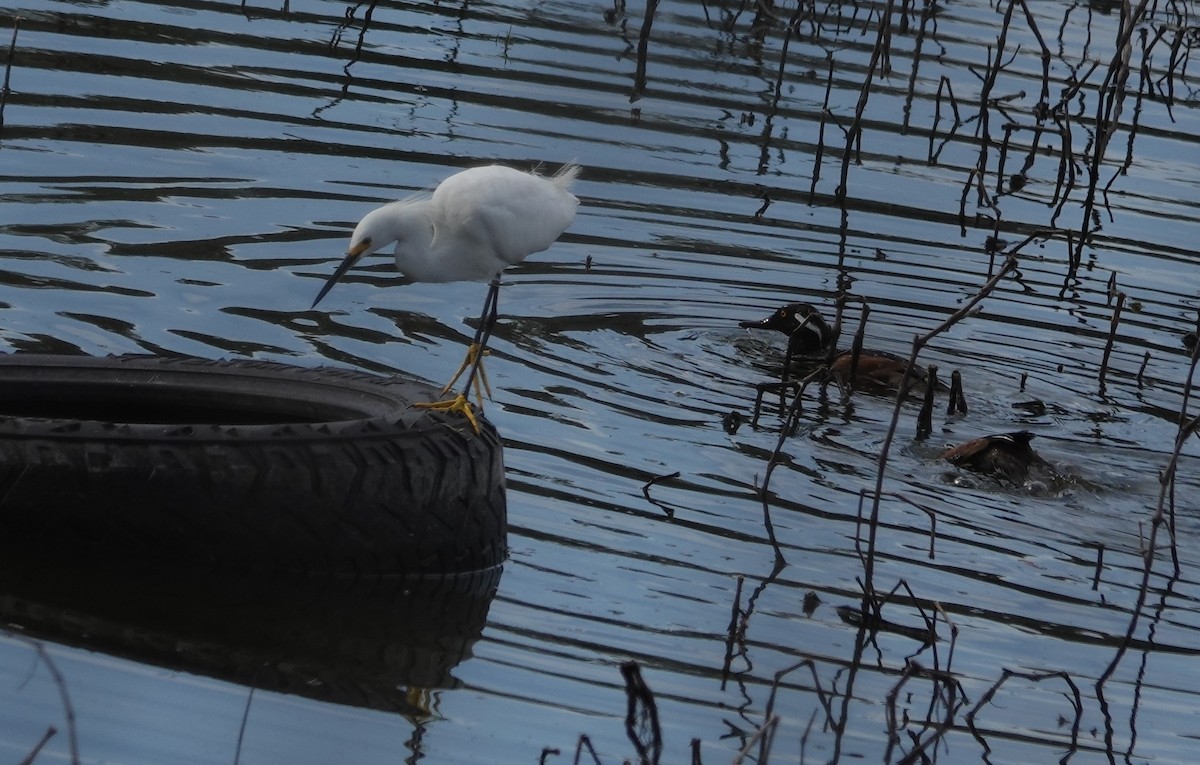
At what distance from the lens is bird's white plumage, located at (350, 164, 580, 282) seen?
7.69 metres

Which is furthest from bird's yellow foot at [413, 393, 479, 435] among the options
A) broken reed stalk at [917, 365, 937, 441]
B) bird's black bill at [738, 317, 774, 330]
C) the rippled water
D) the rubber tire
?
bird's black bill at [738, 317, 774, 330]

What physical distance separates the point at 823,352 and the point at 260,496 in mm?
4588

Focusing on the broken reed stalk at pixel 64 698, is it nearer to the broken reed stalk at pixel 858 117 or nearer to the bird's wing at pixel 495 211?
the bird's wing at pixel 495 211

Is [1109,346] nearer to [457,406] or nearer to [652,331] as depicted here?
[652,331]

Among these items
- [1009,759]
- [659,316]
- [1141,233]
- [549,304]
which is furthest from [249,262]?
[1141,233]

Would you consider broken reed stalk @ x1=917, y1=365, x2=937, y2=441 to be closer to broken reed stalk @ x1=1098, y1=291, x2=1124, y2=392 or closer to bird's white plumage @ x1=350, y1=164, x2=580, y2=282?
broken reed stalk @ x1=1098, y1=291, x2=1124, y2=392

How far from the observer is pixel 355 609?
6.13 metres

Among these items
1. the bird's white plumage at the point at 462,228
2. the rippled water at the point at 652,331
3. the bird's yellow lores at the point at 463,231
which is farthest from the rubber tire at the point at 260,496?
the bird's white plumage at the point at 462,228

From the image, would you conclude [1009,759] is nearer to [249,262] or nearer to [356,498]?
[356,498]

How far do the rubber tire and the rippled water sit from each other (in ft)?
1.23

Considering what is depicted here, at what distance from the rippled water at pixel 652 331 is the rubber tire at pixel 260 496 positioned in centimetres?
38

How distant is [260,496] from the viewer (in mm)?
6227

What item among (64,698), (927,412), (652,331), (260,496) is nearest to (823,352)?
(652,331)

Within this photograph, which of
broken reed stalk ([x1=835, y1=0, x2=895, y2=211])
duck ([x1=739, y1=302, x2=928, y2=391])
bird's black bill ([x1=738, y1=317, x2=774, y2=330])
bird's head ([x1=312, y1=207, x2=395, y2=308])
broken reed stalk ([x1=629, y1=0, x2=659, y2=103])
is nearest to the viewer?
bird's head ([x1=312, y1=207, x2=395, y2=308])
